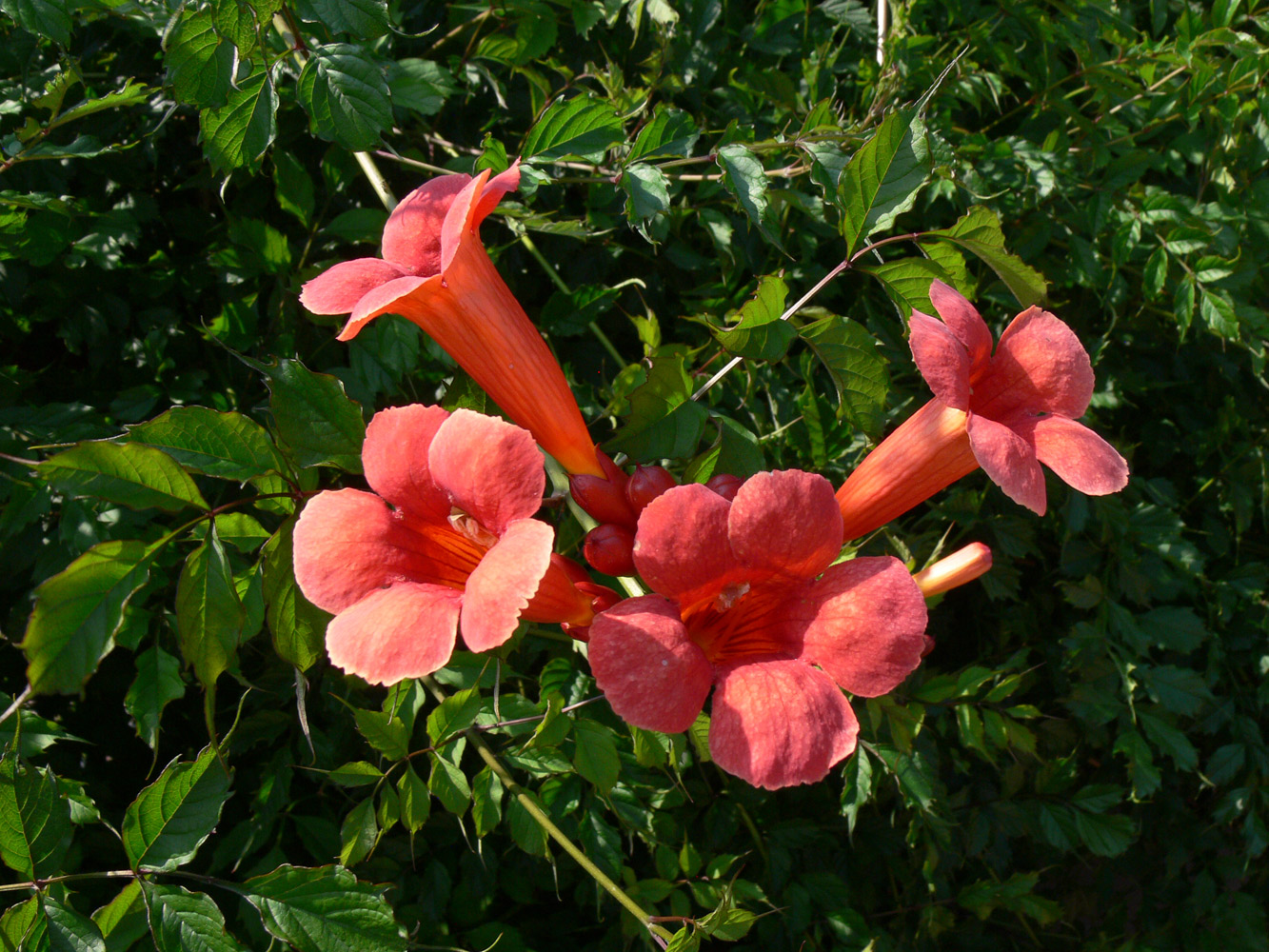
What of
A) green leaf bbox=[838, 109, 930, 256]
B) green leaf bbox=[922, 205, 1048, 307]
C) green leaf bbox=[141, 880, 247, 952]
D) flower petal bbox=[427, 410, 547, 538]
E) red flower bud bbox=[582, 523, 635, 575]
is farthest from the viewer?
green leaf bbox=[922, 205, 1048, 307]

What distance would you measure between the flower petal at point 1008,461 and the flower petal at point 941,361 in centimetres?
5

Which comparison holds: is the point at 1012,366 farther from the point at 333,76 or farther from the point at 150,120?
the point at 150,120

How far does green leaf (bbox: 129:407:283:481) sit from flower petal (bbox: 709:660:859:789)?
82cm

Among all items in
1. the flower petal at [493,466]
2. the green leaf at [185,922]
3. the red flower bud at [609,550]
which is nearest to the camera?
the flower petal at [493,466]

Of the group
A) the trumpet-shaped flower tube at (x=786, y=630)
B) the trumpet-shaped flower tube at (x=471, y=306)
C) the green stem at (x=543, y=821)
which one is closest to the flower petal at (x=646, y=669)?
the trumpet-shaped flower tube at (x=786, y=630)

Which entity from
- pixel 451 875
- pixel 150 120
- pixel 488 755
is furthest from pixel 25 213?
pixel 451 875

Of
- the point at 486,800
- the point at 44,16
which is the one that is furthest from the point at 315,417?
the point at 44,16

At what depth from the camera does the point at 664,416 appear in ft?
5.20

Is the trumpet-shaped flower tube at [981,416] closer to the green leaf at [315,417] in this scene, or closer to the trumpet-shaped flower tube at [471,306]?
the trumpet-shaped flower tube at [471,306]

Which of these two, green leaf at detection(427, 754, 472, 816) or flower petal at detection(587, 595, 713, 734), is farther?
green leaf at detection(427, 754, 472, 816)

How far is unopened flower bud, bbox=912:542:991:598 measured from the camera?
58.6 inches

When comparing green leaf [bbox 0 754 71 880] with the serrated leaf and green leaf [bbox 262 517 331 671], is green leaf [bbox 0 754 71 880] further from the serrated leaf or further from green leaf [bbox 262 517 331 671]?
green leaf [bbox 262 517 331 671]

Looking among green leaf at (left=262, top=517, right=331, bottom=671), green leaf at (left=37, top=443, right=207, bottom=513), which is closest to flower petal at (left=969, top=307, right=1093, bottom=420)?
green leaf at (left=262, top=517, right=331, bottom=671)

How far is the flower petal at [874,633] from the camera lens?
3.87 feet
